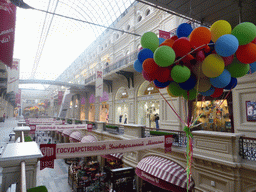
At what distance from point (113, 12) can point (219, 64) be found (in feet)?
71.4

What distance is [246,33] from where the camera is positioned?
3.34m

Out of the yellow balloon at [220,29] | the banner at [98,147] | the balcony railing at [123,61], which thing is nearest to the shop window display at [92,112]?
the balcony railing at [123,61]

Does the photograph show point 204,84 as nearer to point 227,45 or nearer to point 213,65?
point 213,65

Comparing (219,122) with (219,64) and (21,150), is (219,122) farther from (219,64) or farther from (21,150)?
(21,150)

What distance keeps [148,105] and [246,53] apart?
500 inches

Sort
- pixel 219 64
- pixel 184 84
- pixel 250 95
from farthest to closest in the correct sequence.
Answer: pixel 250 95 → pixel 184 84 → pixel 219 64

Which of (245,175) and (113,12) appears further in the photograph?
(113,12)

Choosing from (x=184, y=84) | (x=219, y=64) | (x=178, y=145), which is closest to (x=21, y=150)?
(x=184, y=84)

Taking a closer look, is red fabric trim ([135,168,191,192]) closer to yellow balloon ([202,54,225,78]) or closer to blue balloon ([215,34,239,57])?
yellow balloon ([202,54,225,78])

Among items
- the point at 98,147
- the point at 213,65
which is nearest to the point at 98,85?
the point at 98,147

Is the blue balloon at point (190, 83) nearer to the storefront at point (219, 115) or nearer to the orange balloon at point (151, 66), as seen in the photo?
the orange balloon at point (151, 66)

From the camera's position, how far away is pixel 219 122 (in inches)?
409

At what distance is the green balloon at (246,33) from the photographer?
332 centimetres

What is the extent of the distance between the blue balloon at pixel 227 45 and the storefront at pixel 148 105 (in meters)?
11.2
